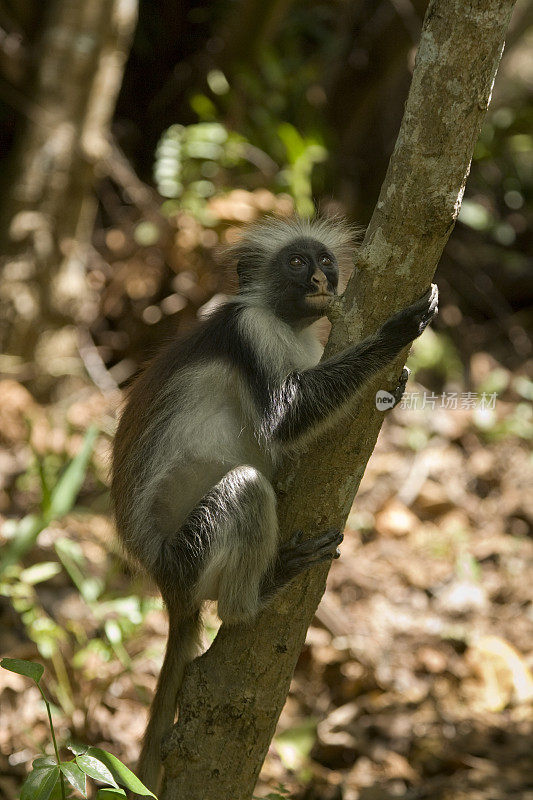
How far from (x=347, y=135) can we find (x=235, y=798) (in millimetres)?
8512

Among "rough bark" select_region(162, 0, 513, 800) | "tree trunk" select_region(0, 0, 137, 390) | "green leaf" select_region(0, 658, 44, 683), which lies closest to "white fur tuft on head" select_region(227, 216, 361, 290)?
"rough bark" select_region(162, 0, 513, 800)

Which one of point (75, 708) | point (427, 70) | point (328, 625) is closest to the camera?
point (427, 70)

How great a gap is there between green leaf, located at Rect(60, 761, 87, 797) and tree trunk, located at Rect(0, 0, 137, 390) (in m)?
5.56

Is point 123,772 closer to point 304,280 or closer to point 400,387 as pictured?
point 400,387

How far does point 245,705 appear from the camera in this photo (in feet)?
11.9

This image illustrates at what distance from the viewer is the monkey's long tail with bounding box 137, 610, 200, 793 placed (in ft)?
13.0

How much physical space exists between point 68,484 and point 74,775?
9.85 feet

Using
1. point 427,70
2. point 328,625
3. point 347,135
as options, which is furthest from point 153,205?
point 427,70

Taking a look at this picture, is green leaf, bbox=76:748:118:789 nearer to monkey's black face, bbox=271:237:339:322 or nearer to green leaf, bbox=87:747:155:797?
green leaf, bbox=87:747:155:797

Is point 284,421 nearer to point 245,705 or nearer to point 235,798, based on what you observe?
point 245,705

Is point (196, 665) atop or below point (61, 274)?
below

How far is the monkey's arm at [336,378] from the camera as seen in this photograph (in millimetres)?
3441

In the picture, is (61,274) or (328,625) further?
(61,274)

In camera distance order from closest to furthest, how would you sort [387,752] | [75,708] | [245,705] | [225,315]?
[245,705]
[225,315]
[75,708]
[387,752]
